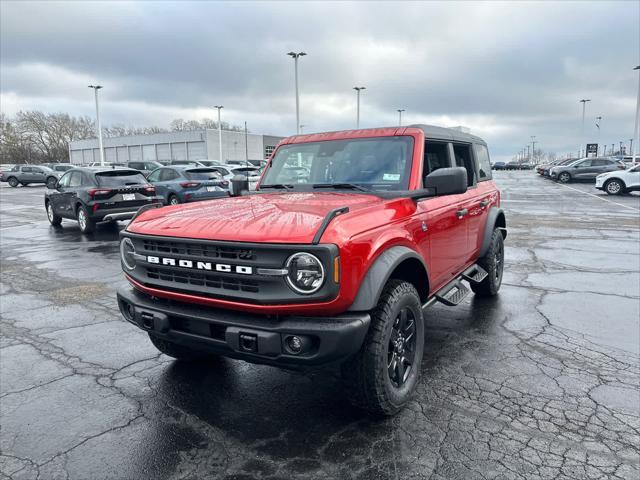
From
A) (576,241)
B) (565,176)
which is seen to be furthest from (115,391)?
(565,176)

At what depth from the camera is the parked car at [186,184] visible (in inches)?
604

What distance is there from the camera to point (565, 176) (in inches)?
1358

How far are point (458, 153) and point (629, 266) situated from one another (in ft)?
16.4

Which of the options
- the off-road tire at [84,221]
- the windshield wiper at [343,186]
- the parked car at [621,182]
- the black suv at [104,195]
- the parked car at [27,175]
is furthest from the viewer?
the parked car at [27,175]

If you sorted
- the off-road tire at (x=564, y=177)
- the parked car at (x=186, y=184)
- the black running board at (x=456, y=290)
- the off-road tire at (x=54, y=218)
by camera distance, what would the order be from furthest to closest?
the off-road tire at (x=564, y=177) → the parked car at (x=186, y=184) → the off-road tire at (x=54, y=218) → the black running board at (x=456, y=290)

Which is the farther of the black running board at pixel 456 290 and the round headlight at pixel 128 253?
the black running board at pixel 456 290

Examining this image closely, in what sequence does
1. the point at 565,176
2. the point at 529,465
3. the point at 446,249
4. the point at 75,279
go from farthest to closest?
the point at 565,176 → the point at 75,279 → the point at 446,249 → the point at 529,465

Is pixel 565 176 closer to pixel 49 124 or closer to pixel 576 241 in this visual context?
pixel 576 241

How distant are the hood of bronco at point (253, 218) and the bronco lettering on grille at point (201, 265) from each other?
157 mm

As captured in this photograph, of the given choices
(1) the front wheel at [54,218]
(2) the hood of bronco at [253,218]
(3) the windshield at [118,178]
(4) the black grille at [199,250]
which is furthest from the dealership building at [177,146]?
(4) the black grille at [199,250]

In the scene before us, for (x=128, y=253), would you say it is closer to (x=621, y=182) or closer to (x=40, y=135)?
(x=621, y=182)

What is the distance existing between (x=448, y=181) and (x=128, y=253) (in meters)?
2.35

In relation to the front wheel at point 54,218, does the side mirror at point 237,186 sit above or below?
above

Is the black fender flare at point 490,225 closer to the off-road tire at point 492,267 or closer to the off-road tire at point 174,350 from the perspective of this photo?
the off-road tire at point 492,267
